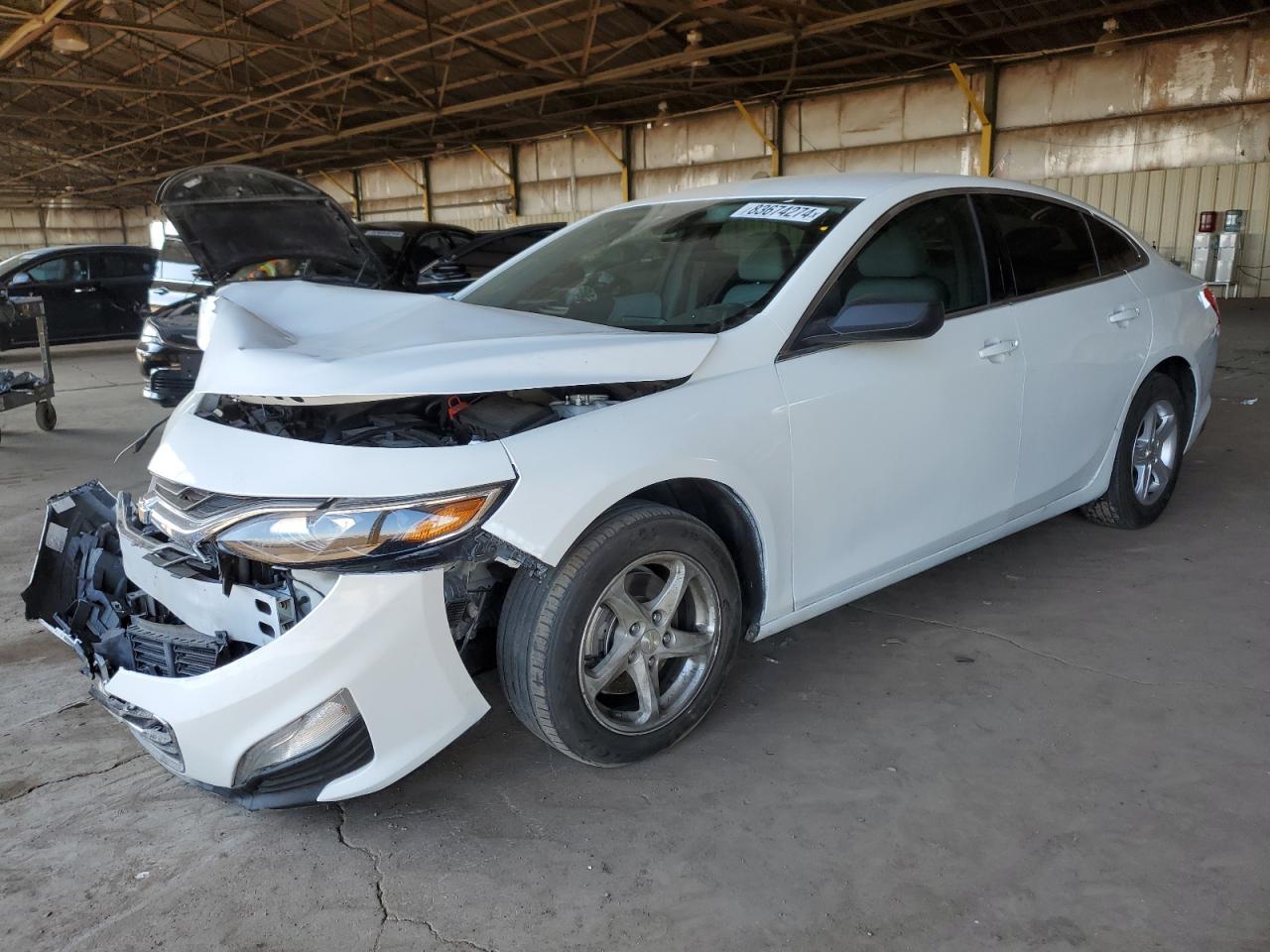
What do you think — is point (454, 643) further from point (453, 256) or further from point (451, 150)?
point (451, 150)

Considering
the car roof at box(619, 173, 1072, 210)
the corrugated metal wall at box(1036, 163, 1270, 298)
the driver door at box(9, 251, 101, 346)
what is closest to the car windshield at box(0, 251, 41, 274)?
the driver door at box(9, 251, 101, 346)

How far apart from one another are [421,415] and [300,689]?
2.76 feet

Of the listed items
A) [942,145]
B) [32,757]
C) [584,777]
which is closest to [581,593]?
[584,777]

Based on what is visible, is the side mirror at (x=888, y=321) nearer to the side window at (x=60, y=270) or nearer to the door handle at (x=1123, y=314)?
the door handle at (x=1123, y=314)

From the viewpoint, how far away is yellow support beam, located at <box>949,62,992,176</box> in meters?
14.4

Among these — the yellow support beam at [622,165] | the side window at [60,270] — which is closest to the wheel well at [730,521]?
the side window at [60,270]

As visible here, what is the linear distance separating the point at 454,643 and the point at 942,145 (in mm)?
15382

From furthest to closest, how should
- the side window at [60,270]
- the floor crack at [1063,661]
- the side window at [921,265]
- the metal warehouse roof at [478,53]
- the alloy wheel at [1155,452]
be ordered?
the metal warehouse roof at [478,53]
the side window at [60,270]
the alloy wheel at [1155,452]
the floor crack at [1063,661]
the side window at [921,265]

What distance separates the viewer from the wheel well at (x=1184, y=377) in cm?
409

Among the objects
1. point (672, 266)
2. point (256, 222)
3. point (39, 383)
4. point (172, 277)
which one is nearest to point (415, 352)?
point (672, 266)

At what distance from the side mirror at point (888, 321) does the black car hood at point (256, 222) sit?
147 inches

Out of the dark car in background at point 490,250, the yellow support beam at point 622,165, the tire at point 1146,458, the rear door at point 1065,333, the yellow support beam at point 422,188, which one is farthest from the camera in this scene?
the yellow support beam at point 422,188

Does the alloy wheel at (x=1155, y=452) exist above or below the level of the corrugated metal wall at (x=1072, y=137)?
below

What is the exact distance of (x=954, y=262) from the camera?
3.18 metres
